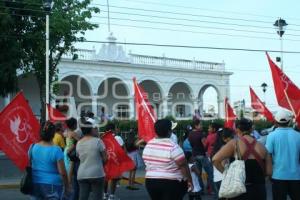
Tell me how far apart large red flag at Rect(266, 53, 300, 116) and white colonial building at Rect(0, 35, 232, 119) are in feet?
70.9

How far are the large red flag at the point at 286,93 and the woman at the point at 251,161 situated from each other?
443 centimetres

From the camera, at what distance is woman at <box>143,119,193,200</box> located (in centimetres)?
672

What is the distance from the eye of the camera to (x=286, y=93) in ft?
36.4

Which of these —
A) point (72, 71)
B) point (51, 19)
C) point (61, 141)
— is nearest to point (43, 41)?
point (51, 19)

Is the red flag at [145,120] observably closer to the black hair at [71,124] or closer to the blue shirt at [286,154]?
the black hair at [71,124]

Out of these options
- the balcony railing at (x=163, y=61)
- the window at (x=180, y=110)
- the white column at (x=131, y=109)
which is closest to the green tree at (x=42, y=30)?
the balcony railing at (x=163, y=61)

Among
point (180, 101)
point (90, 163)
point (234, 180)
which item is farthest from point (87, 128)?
point (180, 101)

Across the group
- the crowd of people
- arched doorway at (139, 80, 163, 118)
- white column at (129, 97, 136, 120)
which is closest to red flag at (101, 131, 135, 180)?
the crowd of people

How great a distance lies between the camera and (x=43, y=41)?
24828 millimetres

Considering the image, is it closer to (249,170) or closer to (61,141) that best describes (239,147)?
(249,170)

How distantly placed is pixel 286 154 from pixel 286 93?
3735 millimetres

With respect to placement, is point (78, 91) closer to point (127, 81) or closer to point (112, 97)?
point (112, 97)

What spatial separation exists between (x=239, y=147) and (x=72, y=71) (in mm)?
Answer: 26881

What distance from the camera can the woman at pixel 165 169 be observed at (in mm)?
6723
